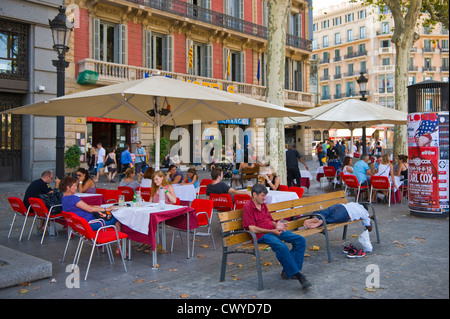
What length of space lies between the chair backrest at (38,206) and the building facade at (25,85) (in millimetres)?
10162

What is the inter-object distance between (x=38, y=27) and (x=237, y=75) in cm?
1397

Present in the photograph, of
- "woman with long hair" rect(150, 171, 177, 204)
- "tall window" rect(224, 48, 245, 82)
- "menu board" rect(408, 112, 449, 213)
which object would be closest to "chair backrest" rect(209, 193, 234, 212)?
"woman with long hair" rect(150, 171, 177, 204)

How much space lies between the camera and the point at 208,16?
83.3ft

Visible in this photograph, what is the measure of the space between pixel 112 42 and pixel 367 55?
49.5 metres

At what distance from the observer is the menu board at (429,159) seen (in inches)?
357

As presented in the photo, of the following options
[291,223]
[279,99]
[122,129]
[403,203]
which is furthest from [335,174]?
[122,129]

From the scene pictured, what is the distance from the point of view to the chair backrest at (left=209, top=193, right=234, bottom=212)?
7.90m

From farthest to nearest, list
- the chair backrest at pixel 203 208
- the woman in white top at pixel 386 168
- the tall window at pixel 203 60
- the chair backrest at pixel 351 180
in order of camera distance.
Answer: the tall window at pixel 203 60
the woman in white top at pixel 386 168
the chair backrest at pixel 351 180
the chair backrest at pixel 203 208

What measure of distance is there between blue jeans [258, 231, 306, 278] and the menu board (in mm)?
5316

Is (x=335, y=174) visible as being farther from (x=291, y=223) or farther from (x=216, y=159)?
(x=216, y=159)

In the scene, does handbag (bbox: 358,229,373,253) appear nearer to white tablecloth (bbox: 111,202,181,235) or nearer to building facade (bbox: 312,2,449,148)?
white tablecloth (bbox: 111,202,181,235)

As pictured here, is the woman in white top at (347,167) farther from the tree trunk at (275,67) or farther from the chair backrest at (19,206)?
the chair backrest at (19,206)

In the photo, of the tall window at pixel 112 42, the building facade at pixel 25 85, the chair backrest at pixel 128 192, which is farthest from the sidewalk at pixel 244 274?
the tall window at pixel 112 42

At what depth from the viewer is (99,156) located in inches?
690
